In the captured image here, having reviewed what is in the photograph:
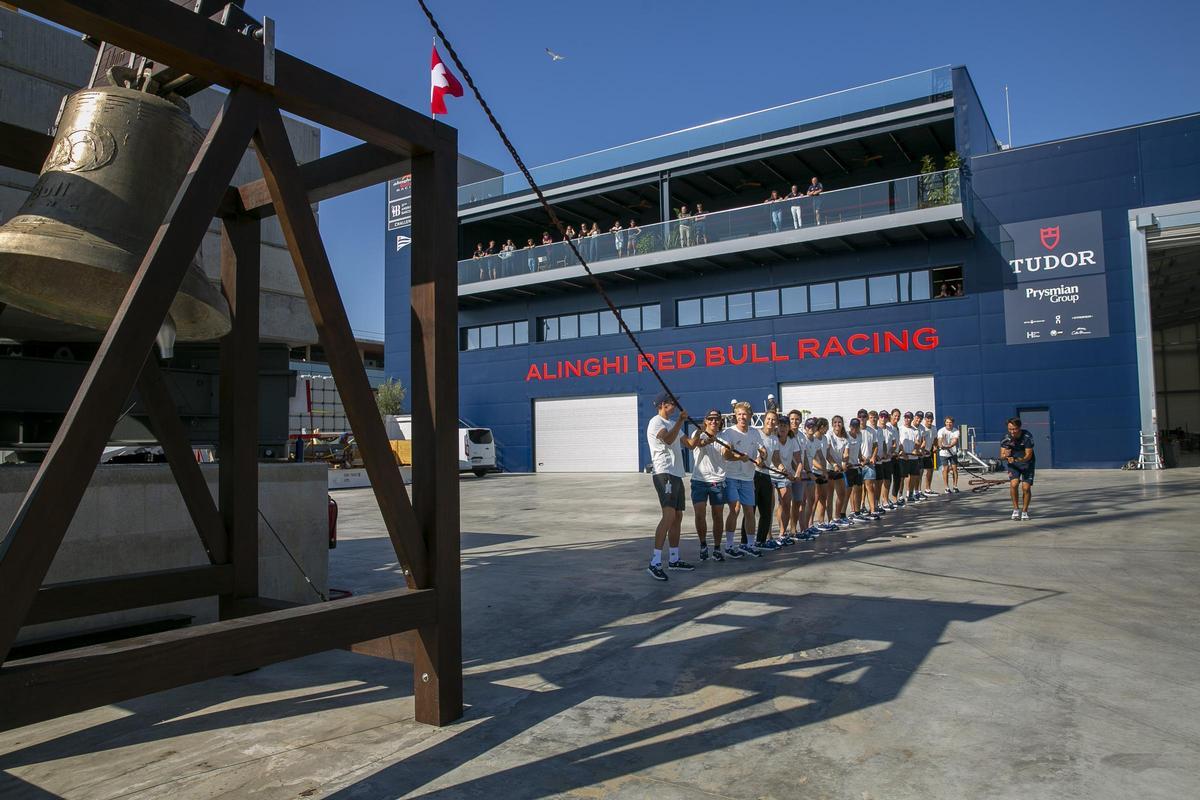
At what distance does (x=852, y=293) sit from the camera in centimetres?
2598

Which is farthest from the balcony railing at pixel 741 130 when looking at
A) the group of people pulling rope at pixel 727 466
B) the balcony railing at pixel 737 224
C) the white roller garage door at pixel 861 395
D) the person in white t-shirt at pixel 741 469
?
the person in white t-shirt at pixel 741 469

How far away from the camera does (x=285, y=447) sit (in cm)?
703

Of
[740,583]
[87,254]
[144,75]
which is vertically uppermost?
[144,75]

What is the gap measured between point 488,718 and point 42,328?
11.5ft

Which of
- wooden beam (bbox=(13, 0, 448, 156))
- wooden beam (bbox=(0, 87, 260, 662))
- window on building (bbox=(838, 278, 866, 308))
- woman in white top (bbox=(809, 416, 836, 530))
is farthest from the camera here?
window on building (bbox=(838, 278, 866, 308))

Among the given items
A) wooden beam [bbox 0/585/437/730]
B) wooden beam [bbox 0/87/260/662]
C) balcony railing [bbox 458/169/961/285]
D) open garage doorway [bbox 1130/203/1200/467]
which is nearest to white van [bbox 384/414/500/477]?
balcony railing [bbox 458/169/961/285]

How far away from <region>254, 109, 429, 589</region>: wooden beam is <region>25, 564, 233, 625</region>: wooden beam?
50.7 inches

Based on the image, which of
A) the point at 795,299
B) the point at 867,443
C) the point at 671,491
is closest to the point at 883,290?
the point at 795,299

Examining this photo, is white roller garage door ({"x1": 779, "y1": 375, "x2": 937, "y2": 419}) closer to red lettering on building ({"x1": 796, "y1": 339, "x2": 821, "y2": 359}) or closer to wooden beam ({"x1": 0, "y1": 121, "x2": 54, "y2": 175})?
red lettering on building ({"x1": 796, "y1": 339, "x2": 821, "y2": 359})

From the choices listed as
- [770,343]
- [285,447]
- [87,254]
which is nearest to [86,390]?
[87,254]

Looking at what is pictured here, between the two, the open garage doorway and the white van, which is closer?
the open garage doorway

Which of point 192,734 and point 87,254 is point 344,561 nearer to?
point 192,734

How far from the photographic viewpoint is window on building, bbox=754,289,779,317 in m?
27.3

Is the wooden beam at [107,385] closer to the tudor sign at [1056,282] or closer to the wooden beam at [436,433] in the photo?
the wooden beam at [436,433]
